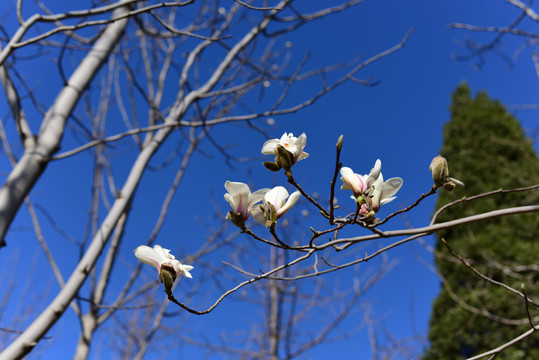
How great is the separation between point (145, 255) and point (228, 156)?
5.34 ft

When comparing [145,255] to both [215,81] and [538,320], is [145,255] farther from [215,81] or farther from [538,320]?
[538,320]

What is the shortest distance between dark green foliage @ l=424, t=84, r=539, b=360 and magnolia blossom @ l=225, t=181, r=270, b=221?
3.69 metres

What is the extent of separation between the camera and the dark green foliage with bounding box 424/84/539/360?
4.66m

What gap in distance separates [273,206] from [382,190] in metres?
0.25

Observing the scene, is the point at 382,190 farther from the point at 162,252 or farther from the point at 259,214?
the point at 162,252

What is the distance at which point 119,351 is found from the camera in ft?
13.8

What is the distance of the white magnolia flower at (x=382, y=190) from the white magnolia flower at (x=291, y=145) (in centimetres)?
17

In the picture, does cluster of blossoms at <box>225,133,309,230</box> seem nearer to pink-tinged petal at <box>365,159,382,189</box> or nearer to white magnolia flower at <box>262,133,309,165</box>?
white magnolia flower at <box>262,133,309,165</box>

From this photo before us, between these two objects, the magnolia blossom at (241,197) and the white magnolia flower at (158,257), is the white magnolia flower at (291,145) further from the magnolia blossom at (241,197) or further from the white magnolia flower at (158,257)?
the white magnolia flower at (158,257)

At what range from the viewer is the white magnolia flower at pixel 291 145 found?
2.47 feet

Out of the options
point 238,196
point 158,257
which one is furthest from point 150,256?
point 238,196

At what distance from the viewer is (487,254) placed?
5219 mm

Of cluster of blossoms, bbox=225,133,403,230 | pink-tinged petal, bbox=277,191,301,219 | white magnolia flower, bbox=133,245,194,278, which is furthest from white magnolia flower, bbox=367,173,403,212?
white magnolia flower, bbox=133,245,194,278

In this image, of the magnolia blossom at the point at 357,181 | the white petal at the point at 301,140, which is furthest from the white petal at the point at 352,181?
the white petal at the point at 301,140
